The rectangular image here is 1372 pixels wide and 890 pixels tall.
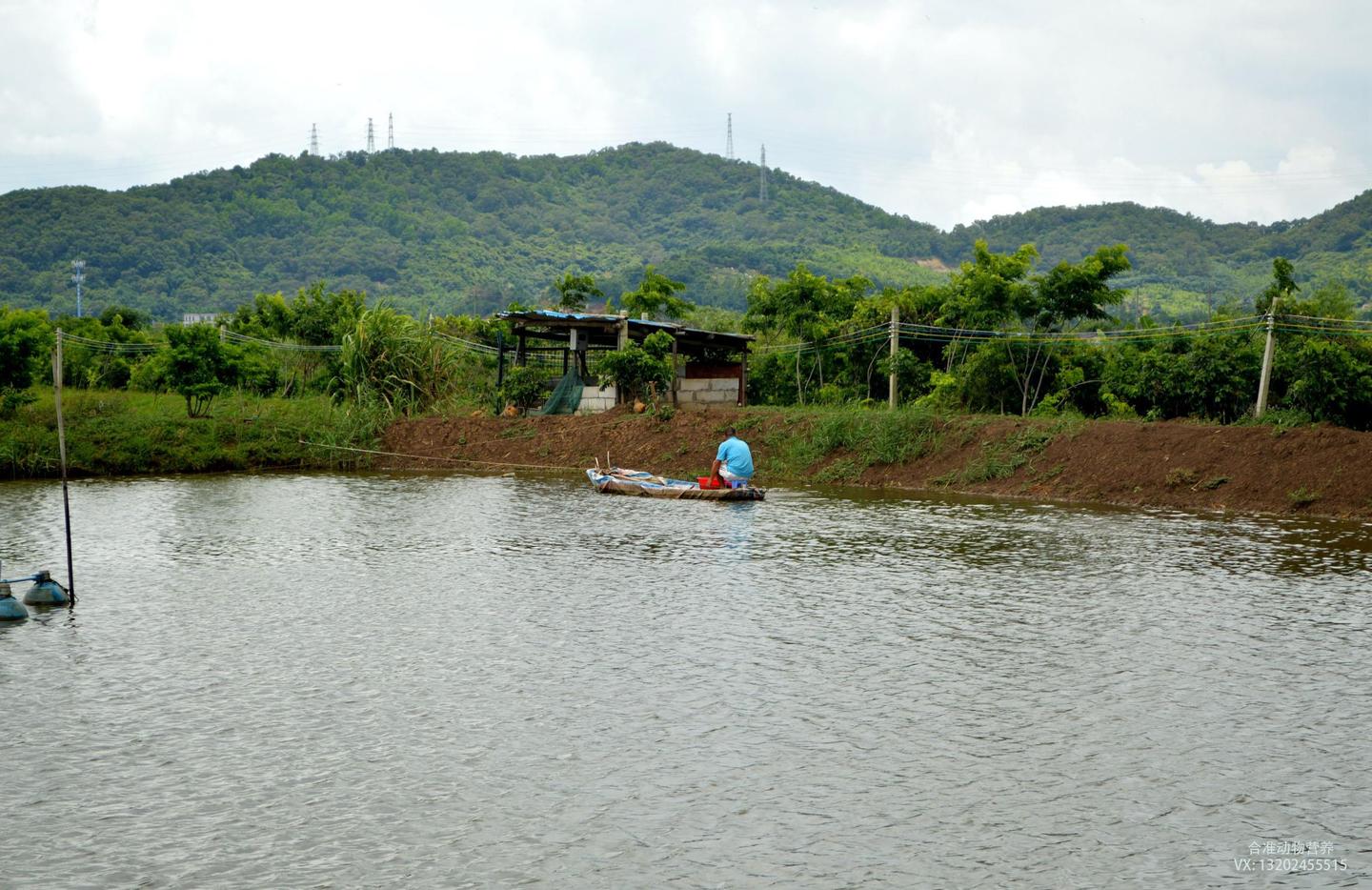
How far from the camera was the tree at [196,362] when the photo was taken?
31219 millimetres

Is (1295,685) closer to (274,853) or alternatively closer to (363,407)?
(274,853)

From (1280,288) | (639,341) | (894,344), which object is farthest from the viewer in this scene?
(639,341)

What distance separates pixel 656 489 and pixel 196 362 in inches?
589

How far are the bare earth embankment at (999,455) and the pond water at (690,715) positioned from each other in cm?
470

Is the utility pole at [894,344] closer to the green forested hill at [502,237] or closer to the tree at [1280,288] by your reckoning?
the tree at [1280,288]

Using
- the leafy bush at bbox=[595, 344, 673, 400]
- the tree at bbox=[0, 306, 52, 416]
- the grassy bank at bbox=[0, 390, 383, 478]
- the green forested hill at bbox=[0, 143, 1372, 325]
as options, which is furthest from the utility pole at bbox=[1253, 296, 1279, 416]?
the green forested hill at bbox=[0, 143, 1372, 325]

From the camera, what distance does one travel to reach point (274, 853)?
6.82 metres

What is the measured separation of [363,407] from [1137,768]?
87.5 ft

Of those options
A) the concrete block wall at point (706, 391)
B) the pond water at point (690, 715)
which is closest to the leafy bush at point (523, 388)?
the concrete block wall at point (706, 391)

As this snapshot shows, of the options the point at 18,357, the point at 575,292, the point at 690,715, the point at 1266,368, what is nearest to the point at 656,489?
the point at 1266,368

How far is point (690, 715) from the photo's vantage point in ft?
30.8

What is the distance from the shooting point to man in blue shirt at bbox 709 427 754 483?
23125mm

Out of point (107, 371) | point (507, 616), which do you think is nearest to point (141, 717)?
point (507, 616)

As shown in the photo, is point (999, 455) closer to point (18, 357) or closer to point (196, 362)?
point (196, 362)
